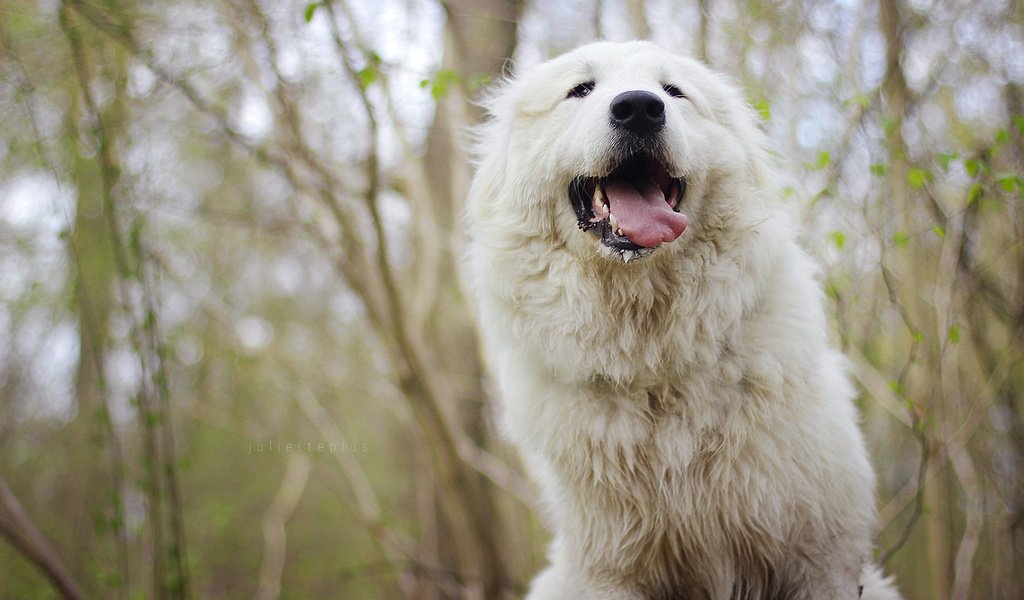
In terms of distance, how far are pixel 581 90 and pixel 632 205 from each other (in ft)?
1.76

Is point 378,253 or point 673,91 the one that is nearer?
point 673,91

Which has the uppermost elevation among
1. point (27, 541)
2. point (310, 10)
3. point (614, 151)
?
point (310, 10)

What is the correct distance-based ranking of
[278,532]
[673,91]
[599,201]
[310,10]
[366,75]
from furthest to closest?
1. [278,532]
2. [366,75]
3. [310,10]
4. [673,91]
5. [599,201]

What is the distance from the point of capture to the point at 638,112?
6.86 ft

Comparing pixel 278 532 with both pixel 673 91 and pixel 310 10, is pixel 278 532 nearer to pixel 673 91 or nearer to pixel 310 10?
pixel 310 10

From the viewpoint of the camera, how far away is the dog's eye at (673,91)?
2.39m

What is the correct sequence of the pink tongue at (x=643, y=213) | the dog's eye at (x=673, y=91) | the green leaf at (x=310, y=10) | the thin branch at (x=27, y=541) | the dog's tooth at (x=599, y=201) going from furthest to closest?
the thin branch at (x=27, y=541) < the green leaf at (x=310, y=10) < the dog's eye at (x=673, y=91) < the dog's tooth at (x=599, y=201) < the pink tongue at (x=643, y=213)

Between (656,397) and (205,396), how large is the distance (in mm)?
6700

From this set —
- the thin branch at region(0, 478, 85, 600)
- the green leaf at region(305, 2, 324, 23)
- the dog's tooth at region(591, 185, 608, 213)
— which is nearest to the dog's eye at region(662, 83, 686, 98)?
the dog's tooth at region(591, 185, 608, 213)

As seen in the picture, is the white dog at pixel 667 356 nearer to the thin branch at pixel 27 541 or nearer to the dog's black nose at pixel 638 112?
the dog's black nose at pixel 638 112

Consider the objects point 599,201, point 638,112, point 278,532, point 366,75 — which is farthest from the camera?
point 278,532

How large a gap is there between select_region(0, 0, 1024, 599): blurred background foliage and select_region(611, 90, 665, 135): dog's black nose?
76 centimetres

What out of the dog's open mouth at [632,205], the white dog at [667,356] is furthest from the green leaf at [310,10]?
the dog's open mouth at [632,205]

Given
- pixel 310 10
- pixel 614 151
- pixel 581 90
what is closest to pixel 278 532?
pixel 310 10
